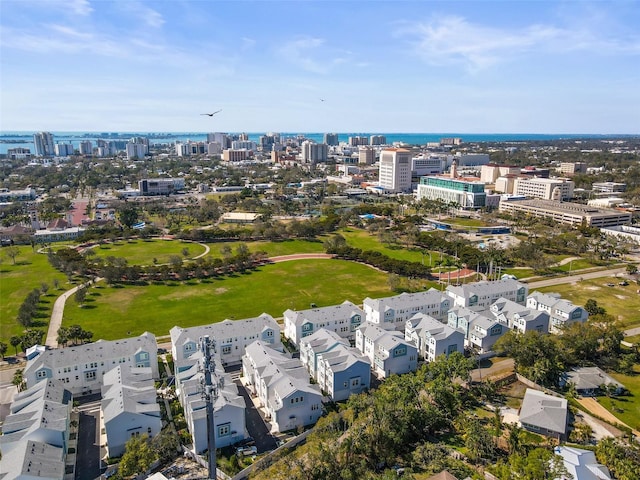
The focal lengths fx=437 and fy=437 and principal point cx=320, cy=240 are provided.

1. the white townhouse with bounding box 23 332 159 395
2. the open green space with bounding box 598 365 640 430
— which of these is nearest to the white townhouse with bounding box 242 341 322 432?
the white townhouse with bounding box 23 332 159 395

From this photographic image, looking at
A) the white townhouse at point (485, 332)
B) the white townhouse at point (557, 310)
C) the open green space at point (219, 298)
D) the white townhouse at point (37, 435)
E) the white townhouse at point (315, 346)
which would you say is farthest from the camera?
the open green space at point (219, 298)

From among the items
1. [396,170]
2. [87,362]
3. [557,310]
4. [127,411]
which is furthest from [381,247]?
[396,170]

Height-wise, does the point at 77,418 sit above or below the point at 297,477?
below

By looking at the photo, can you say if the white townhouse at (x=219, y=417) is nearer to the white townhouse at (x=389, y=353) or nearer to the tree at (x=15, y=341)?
the white townhouse at (x=389, y=353)

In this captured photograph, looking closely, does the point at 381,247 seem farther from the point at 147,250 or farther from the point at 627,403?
the point at 627,403

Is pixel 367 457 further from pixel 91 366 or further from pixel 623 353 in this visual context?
pixel 623 353

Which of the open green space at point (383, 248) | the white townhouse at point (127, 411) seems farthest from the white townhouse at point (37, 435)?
the open green space at point (383, 248)

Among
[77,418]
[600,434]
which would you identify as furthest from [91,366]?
[600,434]
